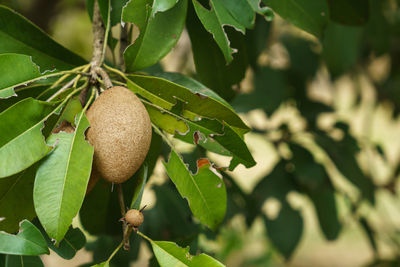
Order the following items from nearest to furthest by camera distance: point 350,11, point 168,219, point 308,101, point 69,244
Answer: point 69,244 → point 350,11 → point 168,219 → point 308,101

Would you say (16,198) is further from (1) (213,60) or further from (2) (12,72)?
(1) (213,60)

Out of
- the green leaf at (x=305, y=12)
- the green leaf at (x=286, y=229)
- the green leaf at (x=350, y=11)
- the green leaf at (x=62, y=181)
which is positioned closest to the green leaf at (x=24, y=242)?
the green leaf at (x=62, y=181)

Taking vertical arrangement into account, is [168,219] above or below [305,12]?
below

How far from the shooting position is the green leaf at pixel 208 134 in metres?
0.58

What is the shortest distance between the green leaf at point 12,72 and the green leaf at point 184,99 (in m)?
0.13

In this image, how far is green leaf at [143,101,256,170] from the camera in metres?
0.58

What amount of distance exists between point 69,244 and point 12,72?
23cm

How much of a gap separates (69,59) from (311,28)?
39cm

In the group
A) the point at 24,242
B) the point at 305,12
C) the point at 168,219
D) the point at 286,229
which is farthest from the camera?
the point at 286,229

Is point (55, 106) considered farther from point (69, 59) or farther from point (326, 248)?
point (326, 248)

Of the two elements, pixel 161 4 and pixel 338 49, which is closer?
pixel 161 4

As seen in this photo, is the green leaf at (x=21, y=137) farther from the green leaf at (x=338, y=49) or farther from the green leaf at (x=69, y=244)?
the green leaf at (x=338, y=49)

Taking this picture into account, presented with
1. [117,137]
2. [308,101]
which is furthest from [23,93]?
[308,101]

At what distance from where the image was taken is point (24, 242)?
1.59 ft
